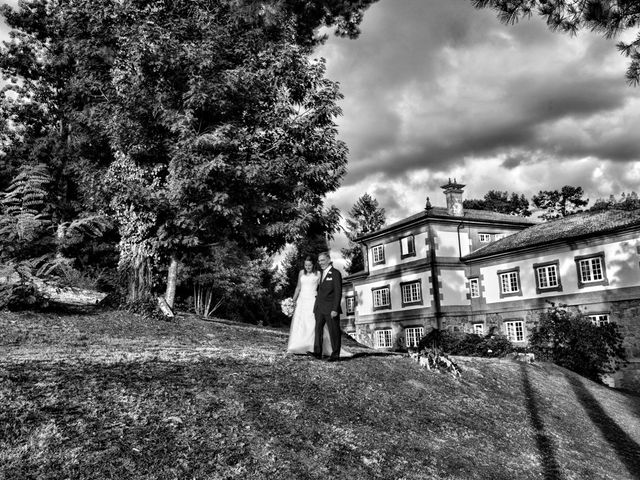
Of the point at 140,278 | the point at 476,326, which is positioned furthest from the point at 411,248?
the point at 140,278

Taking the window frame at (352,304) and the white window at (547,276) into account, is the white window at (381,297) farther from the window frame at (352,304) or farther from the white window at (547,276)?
the white window at (547,276)

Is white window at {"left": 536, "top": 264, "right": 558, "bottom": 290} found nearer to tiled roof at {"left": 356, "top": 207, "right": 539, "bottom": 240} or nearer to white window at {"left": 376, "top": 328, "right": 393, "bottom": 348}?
tiled roof at {"left": 356, "top": 207, "right": 539, "bottom": 240}

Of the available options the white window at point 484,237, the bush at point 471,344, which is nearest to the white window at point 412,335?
the white window at point 484,237

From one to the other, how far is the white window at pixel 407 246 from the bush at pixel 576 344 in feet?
55.4

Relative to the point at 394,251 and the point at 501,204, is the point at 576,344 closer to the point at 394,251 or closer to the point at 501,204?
the point at 394,251

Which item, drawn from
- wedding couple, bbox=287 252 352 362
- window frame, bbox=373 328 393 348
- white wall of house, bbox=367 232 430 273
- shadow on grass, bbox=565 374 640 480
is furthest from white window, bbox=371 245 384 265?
wedding couple, bbox=287 252 352 362

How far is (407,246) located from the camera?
127 ft

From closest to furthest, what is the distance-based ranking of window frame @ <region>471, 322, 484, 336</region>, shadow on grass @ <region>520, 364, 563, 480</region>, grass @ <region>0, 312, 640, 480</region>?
grass @ <region>0, 312, 640, 480</region>, shadow on grass @ <region>520, 364, 563, 480</region>, window frame @ <region>471, 322, 484, 336</region>

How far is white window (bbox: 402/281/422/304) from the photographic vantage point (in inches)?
1463

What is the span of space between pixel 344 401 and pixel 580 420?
653 centimetres

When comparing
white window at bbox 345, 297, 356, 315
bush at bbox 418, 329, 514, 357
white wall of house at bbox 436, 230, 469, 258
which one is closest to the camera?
bush at bbox 418, 329, 514, 357

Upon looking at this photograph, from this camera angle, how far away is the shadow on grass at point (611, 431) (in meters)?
8.56

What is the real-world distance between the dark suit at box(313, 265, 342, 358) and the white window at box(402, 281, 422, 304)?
93.2ft

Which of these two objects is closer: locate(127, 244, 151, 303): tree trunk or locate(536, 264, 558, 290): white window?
locate(127, 244, 151, 303): tree trunk
